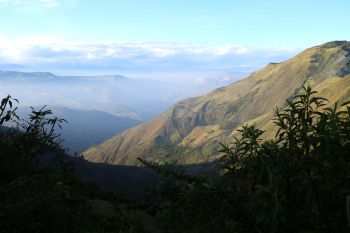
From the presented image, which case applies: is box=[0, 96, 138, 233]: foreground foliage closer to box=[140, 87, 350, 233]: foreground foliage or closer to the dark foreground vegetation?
the dark foreground vegetation

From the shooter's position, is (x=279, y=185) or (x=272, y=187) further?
(x=279, y=185)

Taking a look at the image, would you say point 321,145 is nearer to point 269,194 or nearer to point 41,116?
point 269,194

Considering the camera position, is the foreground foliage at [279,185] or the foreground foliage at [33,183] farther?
the foreground foliage at [33,183]

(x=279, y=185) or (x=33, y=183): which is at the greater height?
(x=279, y=185)

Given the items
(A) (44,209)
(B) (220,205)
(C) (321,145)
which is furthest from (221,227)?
(A) (44,209)

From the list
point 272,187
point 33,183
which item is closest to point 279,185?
point 272,187

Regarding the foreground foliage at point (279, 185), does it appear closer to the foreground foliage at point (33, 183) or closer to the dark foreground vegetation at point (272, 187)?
the dark foreground vegetation at point (272, 187)

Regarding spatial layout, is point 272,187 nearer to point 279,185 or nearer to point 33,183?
point 279,185

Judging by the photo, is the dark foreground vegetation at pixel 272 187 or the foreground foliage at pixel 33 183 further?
the foreground foliage at pixel 33 183

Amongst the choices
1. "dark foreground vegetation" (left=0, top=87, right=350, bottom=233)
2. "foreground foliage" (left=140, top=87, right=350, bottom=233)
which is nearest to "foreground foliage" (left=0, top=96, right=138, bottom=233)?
"dark foreground vegetation" (left=0, top=87, right=350, bottom=233)

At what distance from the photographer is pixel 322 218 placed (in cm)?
408

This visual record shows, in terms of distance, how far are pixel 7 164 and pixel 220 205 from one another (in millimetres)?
4665

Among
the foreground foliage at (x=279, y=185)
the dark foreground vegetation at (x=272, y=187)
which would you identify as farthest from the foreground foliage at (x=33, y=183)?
the foreground foliage at (x=279, y=185)

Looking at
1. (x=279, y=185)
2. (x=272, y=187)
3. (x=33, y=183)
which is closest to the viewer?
(x=272, y=187)
